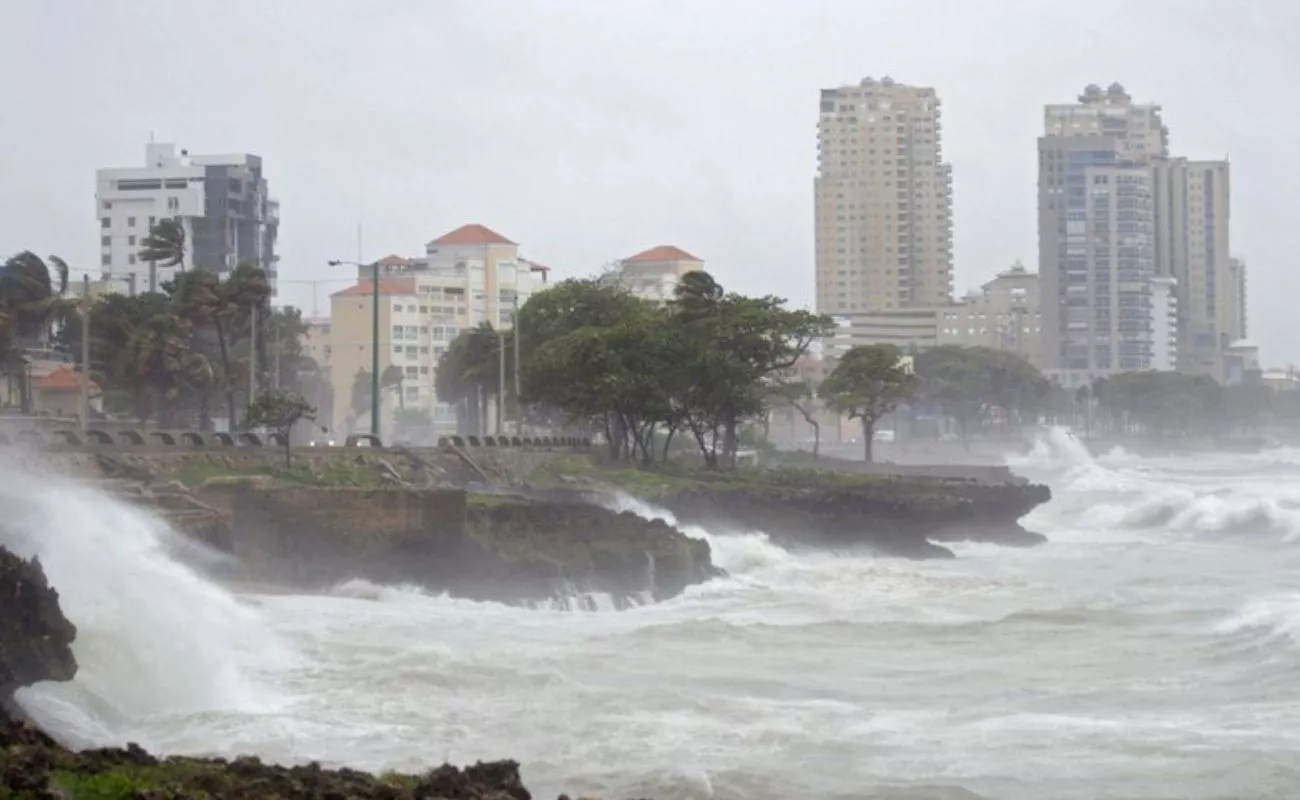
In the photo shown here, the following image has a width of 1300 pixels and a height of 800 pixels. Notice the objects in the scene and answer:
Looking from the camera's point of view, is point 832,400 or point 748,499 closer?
point 748,499

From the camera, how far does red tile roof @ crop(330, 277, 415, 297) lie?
124744mm

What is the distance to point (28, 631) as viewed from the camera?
1980 cm

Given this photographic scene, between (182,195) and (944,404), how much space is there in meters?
51.5

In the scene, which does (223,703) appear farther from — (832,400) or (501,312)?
(501,312)

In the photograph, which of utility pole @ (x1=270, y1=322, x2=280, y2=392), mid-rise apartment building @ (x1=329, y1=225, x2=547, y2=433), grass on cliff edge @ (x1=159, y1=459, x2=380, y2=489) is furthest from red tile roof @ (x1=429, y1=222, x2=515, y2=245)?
grass on cliff edge @ (x1=159, y1=459, x2=380, y2=489)

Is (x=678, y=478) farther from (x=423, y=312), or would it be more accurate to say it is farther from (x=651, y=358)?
(x=423, y=312)

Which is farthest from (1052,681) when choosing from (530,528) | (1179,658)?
(530,528)

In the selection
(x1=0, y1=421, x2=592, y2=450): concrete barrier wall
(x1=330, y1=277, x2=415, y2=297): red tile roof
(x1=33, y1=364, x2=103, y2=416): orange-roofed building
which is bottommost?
(x1=0, y1=421, x2=592, y2=450): concrete barrier wall

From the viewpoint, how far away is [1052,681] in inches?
1032

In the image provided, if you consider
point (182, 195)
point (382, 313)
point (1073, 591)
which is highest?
point (182, 195)

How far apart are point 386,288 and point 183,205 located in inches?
724

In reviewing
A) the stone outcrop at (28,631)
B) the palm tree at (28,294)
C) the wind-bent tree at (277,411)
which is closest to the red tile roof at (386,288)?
the palm tree at (28,294)

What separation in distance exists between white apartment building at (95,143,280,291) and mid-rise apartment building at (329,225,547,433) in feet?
27.9

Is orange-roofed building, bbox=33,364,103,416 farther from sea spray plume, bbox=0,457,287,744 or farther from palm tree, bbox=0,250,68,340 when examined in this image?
sea spray plume, bbox=0,457,287,744
